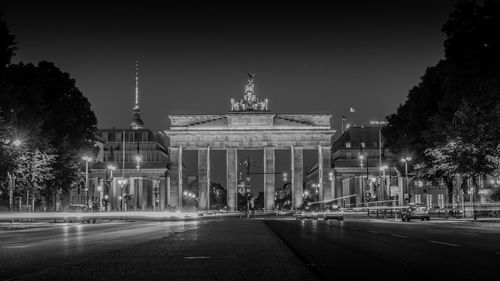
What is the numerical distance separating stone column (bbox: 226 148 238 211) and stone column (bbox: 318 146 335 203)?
16.1 meters

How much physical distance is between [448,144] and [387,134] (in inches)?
1335

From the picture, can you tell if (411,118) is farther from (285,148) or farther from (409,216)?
(285,148)

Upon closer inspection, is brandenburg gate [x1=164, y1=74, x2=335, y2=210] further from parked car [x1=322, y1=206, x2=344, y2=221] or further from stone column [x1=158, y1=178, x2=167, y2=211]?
parked car [x1=322, y1=206, x2=344, y2=221]

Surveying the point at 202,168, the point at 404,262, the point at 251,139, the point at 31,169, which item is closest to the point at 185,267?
the point at 404,262

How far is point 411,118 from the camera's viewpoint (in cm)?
7356

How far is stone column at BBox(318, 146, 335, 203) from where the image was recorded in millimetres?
134375

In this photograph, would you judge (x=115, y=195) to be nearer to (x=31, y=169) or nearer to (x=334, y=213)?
(x=334, y=213)

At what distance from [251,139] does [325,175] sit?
15.7m

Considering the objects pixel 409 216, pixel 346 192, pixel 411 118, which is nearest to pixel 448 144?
pixel 409 216

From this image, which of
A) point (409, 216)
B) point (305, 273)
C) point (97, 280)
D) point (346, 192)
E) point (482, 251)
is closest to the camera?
point (97, 280)

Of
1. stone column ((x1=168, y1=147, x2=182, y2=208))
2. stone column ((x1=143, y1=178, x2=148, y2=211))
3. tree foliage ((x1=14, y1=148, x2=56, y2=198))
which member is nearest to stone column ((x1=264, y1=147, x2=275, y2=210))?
stone column ((x1=168, y1=147, x2=182, y2=208))

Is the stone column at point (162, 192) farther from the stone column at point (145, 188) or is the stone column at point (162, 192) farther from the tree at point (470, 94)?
the tree at point (470, 94)

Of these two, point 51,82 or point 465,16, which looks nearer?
point 465,16

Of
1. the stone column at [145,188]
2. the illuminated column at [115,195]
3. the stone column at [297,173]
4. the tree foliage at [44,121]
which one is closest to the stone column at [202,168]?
the stone column at [145,188]
